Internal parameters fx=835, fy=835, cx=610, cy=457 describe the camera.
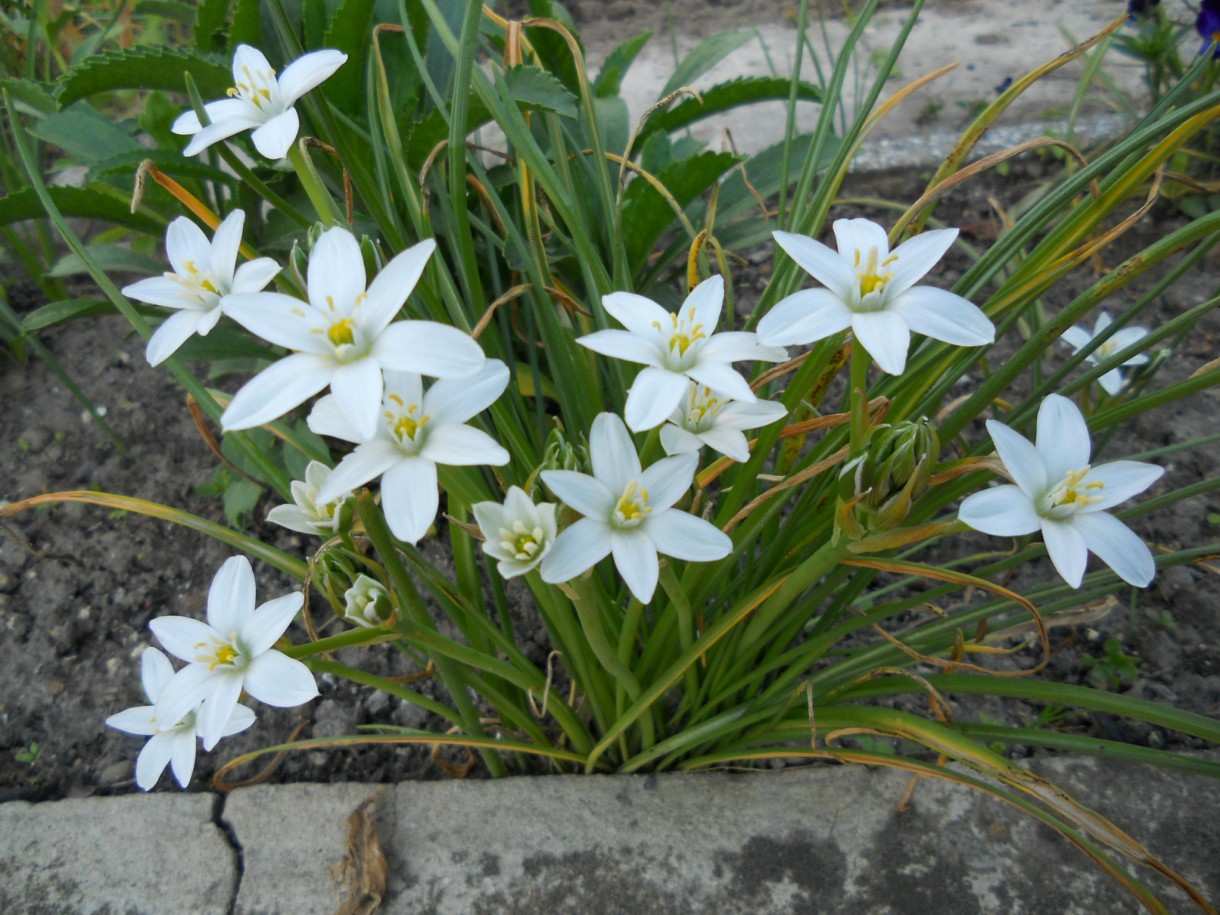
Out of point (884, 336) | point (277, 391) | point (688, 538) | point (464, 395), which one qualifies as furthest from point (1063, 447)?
point (277, 391)

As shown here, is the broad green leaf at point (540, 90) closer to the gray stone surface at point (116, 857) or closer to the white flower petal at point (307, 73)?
the white flower petal at point (307, 73)

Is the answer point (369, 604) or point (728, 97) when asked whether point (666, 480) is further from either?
point (728, 97)

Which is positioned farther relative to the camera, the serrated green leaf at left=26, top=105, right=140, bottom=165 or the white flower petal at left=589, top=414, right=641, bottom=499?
the serrated green leaf at left=26, top=105, right=140, bottom=165

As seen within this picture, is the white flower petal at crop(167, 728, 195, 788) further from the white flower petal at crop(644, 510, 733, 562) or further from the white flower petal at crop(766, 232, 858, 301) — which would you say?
the white flower petal at crop(766, 232, 858, 301)

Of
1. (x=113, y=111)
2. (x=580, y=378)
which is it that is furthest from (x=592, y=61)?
(x=580, y=378)

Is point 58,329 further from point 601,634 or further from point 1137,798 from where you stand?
point 1137,798

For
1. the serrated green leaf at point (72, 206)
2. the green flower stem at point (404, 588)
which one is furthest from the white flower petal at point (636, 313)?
the serrated green leaf at point (72, 206)

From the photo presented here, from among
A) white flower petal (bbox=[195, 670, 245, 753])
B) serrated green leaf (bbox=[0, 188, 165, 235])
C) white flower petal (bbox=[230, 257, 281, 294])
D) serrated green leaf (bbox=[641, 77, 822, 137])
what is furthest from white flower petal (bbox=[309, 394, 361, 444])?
serrated green leaf (bbox=[641, 77, 822, 137])
